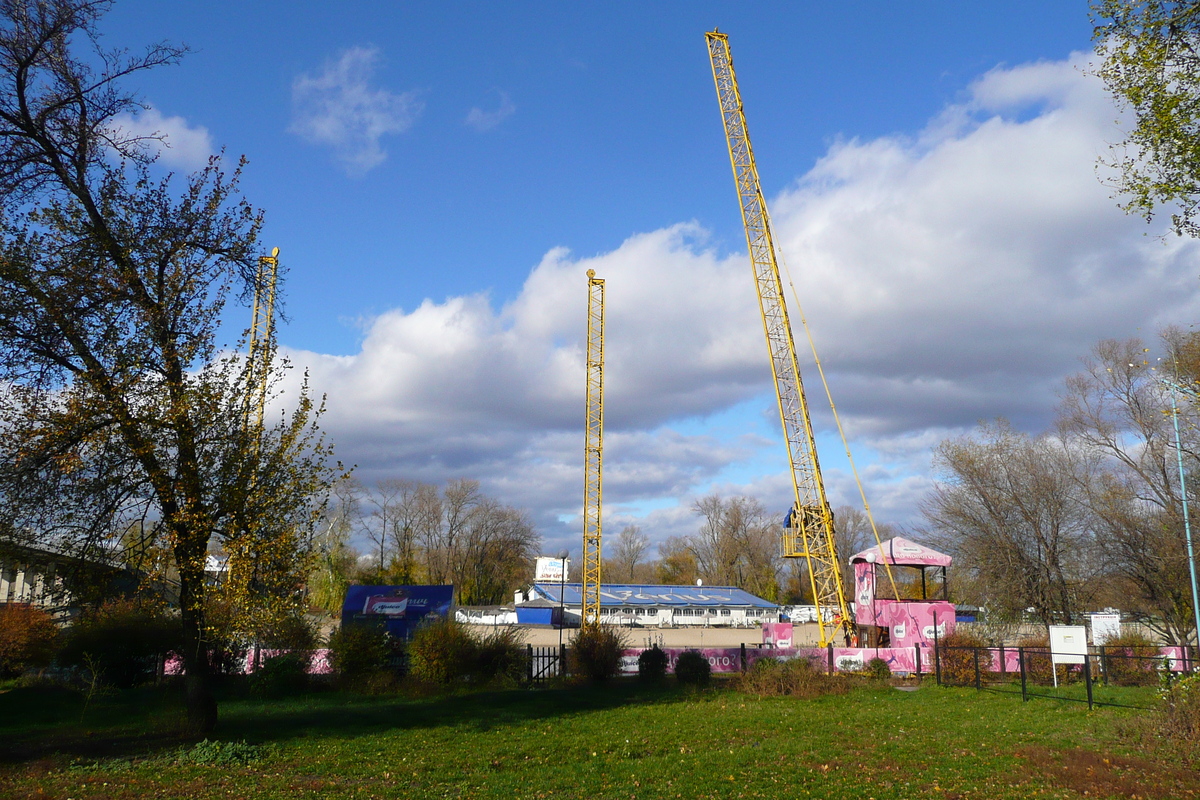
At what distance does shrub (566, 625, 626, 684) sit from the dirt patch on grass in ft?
50.2

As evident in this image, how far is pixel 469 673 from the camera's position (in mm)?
24109

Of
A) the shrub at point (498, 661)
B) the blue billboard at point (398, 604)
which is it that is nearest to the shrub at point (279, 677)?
the shrub at point (498, 661)

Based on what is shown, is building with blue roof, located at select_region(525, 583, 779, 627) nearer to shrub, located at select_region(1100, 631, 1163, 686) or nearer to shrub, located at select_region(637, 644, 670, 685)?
shrub, located at select_region(637, 644, 670, 685)

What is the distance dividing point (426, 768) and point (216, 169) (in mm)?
10954

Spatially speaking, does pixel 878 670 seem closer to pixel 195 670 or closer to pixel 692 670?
pixel 692 670

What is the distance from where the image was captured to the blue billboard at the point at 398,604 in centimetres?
3497

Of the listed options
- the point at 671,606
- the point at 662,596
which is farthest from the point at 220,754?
the point at 662,596

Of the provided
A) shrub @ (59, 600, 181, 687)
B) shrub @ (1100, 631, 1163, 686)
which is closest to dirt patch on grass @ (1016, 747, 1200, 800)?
shrub @ (1100, 631, 1163, 686)

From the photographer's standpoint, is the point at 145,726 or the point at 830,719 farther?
the point at 830,719

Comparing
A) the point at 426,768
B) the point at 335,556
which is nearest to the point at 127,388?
the point at 426,768

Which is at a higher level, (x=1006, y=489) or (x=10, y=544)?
(x=1006, y=489)

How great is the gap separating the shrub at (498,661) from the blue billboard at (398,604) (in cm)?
981

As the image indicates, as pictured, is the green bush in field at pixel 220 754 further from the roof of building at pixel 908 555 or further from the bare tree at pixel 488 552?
the bare tree at pixel 488 552

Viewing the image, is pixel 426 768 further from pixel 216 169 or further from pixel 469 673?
pixel 469 673
